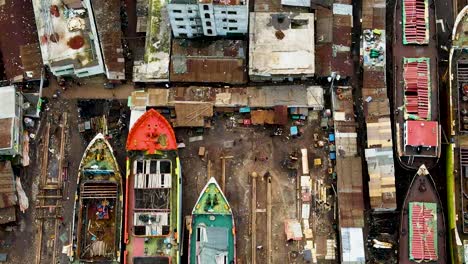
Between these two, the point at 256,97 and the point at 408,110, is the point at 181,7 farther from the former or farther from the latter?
the point at 408,110

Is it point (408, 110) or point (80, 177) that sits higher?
point (408, 110)

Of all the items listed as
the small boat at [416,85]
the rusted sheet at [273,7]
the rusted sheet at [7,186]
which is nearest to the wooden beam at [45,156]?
the rusted sheet at [7,186]

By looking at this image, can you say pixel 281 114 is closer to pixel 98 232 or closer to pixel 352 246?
pixel 352 246

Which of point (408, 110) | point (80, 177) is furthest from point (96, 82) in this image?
point (408, 110)

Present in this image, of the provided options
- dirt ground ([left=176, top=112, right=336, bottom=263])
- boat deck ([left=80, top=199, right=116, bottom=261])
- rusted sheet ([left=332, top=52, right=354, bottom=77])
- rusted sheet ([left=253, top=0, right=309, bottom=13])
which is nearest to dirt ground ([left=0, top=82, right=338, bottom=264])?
dirt ground ([left=176, top=112, right=336, bottom=263])

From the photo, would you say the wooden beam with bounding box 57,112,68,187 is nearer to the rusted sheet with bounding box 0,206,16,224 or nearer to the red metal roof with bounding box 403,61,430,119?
the rusted sheet with bounding box 0,206,16,224

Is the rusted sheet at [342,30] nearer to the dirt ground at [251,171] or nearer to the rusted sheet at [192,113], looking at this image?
the dirt ground at [251,171]
